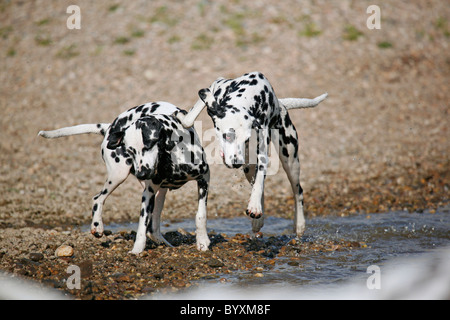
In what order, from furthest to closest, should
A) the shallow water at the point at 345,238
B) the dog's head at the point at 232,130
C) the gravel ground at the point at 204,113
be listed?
the gravel ground at the point at 204,113 → the shallow water at the point at 345,238 → the dog's head at the point at 232,130

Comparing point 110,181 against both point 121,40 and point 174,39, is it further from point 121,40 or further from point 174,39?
point 121,40

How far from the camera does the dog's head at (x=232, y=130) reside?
22.5ft

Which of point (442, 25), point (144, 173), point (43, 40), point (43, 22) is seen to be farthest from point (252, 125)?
point (43, 22)

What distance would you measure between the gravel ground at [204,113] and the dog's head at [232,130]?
5.36 feet

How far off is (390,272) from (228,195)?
16.4ft

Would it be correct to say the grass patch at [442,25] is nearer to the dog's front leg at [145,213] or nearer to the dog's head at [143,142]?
the dog's front leg at [145,213]

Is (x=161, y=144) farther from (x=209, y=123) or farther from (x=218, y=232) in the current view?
(x=209, y=123)

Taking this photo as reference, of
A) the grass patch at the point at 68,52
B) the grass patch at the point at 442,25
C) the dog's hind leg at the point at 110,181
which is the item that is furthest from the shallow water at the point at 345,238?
the grass patch at the point at 442,25

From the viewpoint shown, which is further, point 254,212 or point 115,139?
point 115,139

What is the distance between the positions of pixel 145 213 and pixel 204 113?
9155 mm

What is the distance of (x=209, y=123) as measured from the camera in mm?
16359

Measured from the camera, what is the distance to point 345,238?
30.7 ft
